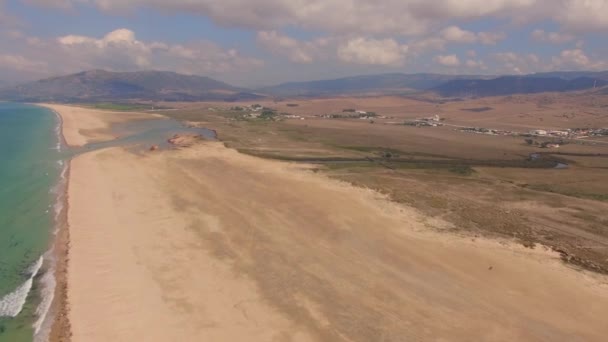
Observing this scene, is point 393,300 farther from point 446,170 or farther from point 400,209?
point 446,170

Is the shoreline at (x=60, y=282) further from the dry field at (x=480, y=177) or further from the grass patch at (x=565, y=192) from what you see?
the grass patch at (x=565, y=192)

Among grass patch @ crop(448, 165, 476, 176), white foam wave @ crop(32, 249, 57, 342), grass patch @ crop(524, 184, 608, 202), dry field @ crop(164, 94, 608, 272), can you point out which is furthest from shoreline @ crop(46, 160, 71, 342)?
grass patch @ crop(524, 184, 608, 202)

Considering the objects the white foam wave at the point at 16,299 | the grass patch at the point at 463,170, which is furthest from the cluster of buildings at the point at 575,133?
the white foam wave at the point at 16,299

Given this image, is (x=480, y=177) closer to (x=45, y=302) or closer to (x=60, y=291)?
(x=60, y=291)

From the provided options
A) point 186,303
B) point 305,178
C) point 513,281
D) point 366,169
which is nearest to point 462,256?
point 513,281

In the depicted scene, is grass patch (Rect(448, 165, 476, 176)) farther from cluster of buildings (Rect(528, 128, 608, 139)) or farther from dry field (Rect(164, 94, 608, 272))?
cluster of buildings (Rect(528, 128, 608, 139))

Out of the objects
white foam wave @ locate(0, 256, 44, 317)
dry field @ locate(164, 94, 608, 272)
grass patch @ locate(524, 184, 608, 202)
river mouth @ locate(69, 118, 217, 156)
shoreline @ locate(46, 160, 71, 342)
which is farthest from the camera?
river mouth @ locate(69, 118, 217, 156)

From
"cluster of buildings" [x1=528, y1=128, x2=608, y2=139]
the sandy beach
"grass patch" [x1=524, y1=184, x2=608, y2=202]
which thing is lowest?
the sandy beach

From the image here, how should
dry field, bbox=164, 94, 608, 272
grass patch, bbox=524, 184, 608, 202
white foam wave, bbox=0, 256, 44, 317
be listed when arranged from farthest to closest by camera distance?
grass patch, bbox=524, 184, 608, 202 → dry field, bbox=164, 94, 608, 272 → white foam wave, bbox=0, 256, 44, 317
